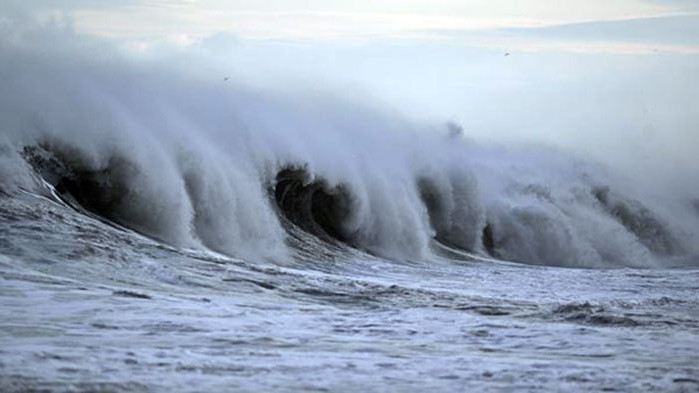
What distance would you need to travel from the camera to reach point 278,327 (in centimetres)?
1045

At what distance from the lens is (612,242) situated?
27219mm

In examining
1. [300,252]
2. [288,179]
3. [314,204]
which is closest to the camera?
[300,252]

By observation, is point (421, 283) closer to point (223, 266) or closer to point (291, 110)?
point (223, 266)

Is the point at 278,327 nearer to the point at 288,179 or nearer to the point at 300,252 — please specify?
the point at 300,252

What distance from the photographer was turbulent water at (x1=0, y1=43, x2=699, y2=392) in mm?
8977

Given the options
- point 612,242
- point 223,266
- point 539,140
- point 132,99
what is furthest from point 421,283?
point 539,140

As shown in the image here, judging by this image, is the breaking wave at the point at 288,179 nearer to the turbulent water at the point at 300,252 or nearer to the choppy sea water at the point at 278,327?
the turbulent water at the point at 300,252

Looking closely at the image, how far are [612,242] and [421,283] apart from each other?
1205cm

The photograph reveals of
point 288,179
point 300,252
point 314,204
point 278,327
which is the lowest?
point 278,327

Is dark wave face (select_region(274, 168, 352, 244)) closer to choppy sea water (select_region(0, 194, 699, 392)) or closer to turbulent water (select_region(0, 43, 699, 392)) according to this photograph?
turbulent water (select_region(0, 43, 699, 392))

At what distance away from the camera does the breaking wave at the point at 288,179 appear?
56.4ft

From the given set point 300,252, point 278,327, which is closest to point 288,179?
point 300,252

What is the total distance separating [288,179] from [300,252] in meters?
4.13

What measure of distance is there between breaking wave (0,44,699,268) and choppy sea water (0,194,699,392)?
189cm
